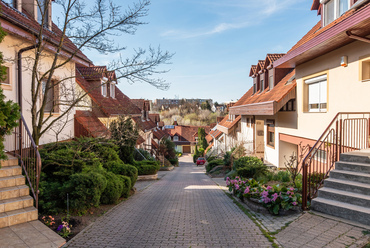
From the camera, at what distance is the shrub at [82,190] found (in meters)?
6.54

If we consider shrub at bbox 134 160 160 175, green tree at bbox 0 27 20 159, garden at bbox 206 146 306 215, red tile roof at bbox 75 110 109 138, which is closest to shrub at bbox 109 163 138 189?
red tile roof at bbox 75 110 109 138

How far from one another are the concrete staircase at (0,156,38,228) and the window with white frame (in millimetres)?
11035

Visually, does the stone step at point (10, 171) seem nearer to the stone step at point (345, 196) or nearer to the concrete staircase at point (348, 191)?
the concrete staircase at point (348, 191)

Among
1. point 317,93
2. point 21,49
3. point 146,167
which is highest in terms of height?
point 21,49

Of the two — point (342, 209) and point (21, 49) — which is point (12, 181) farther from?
point (342, 209)

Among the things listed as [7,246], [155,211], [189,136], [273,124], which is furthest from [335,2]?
[189,136]

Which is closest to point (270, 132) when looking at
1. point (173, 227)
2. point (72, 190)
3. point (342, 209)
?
point (342, 209)

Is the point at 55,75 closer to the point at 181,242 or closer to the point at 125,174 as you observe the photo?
the point at 125,174

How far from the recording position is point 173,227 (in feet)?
19.8

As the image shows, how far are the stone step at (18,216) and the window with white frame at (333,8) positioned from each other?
11.0 metres

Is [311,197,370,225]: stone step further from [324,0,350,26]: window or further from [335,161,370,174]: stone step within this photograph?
[324,0,350,26]: window

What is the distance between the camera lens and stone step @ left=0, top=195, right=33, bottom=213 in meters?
5.50

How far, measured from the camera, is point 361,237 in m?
4.61

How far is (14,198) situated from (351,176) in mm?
7471
